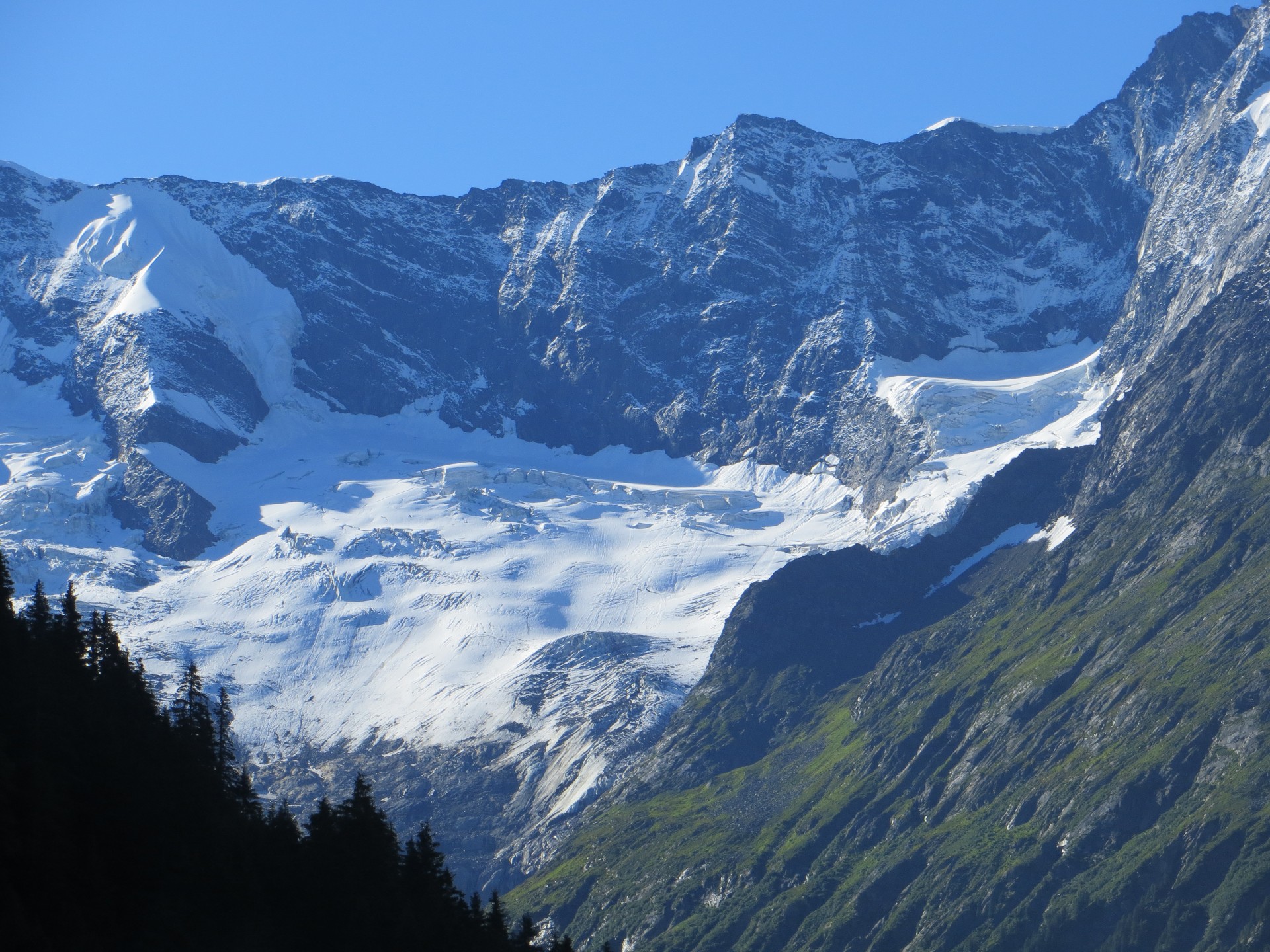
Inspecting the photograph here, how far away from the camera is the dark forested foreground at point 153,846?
82.5m

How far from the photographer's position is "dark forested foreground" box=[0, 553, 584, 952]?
82500mm

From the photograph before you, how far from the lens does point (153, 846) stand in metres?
95.2

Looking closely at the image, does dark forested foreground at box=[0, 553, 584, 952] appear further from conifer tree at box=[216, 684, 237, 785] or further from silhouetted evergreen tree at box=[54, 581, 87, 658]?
conifer tree at box=[216, 684, 237, 785]

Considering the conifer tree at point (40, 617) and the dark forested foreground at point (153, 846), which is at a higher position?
the conifer tree at point (40, 617)

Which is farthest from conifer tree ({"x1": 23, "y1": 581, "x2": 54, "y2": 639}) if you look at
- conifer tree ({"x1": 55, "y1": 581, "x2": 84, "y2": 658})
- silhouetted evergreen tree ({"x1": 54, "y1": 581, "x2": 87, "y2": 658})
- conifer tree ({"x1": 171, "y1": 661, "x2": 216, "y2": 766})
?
conifer tree ({"x1": 171, "y1": 661, "x2": 216, "y2": 766})

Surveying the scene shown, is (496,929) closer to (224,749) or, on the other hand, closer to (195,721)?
(224,749)

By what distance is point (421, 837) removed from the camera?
130 m

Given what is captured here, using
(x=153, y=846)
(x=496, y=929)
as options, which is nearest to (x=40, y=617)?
(x=153, y=846)

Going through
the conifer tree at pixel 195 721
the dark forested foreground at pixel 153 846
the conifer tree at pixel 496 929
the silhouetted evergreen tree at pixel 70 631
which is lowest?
the conifer tree at pixel 496 929

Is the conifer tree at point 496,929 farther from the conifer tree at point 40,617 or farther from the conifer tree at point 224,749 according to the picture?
the conifer tree at point 40,617

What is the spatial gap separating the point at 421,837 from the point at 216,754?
17.4m

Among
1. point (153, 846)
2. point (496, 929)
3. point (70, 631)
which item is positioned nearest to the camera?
point (153, 846)

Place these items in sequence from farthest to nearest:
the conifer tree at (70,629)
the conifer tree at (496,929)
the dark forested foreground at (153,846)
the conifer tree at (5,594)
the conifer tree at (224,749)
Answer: the conifer tree at (224,749), the conifer tree at (70,629), the conifer tree at (496,929), the conifer tree at (5,594), the dark forested foreground at (153,846)

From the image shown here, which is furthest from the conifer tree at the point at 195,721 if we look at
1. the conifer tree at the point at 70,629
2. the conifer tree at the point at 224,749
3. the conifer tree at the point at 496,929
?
the conifer tree at the point at 496,929
